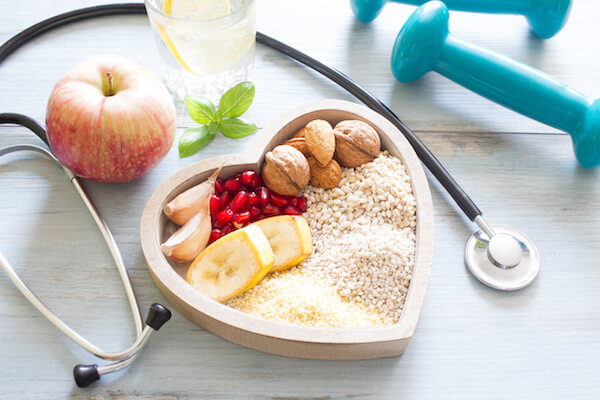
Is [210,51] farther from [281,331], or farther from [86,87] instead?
[281,331]

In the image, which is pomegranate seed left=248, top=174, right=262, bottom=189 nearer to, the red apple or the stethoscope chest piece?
the red apple

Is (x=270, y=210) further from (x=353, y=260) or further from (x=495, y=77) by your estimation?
(x=495, y=77)

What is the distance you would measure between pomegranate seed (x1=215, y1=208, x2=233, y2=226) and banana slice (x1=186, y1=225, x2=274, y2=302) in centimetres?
6

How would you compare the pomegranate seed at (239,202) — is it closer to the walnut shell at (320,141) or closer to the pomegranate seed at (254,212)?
the pomegranate seed at (254,212)

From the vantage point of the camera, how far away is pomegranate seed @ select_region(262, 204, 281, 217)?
2.49 feet

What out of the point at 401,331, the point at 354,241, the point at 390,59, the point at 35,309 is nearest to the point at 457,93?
the point at 390,59

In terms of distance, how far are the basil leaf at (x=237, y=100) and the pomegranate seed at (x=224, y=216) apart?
182mm

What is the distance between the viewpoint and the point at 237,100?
83cm

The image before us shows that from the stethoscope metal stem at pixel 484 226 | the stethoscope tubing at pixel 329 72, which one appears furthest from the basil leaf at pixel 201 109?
the stethoscope metal stem at pixel 484 226

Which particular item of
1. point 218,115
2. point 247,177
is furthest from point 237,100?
point 247,177

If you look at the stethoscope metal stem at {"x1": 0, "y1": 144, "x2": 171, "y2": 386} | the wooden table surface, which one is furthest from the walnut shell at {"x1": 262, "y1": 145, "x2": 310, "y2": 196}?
the stethoscope metal stem at {"x1": 0, "y1": 144, "x2": 171, "y2": 386}

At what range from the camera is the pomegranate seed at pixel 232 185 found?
0.76m

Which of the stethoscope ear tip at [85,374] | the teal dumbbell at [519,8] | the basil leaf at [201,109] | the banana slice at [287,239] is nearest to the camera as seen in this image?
the stethoscope ear tip at [85,374]

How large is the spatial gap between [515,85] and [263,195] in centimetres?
46
